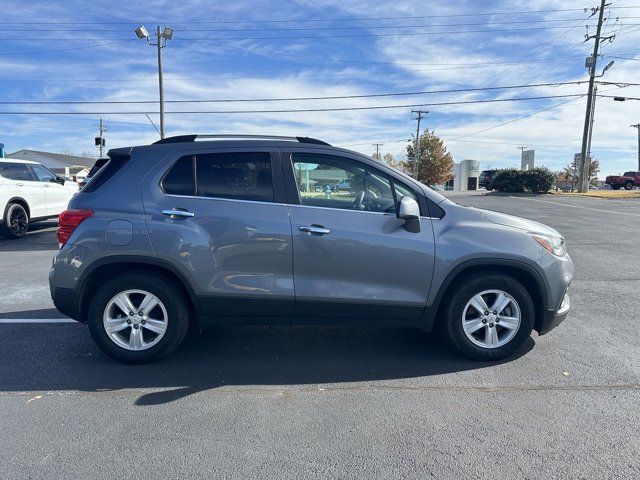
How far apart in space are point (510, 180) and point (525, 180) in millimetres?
1051

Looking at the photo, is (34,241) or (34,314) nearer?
(34,314)

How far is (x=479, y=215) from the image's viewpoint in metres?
3.95

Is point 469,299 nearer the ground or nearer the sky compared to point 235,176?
nearer the ground

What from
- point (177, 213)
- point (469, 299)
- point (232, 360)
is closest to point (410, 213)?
point (469, 299)

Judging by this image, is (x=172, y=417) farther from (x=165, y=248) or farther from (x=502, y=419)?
(x=502, y=419)

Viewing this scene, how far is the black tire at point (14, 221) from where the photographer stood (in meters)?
11.1

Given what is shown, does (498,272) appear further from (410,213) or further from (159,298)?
(159,298)

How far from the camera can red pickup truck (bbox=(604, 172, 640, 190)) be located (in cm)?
4553

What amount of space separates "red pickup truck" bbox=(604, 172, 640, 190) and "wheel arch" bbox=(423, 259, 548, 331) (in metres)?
50.8

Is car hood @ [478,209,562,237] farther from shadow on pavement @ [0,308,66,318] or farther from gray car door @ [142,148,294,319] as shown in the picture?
shadow on pavement @ [0,308,66,318]

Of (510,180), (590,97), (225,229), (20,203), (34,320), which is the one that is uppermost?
(590,97)

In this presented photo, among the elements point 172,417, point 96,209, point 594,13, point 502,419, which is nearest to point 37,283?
point 96,209

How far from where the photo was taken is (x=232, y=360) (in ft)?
13.5

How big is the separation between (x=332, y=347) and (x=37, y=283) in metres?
5.06
